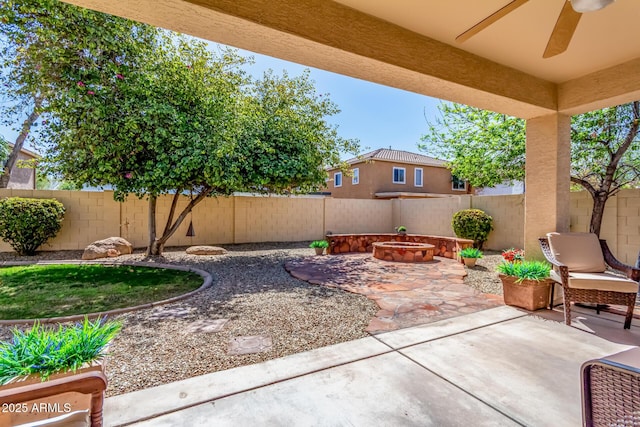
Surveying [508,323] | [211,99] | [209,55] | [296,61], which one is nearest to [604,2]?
[296,61]

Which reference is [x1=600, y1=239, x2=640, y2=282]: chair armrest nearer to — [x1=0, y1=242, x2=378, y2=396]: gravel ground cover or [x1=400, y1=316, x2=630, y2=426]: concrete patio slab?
[x1=400, y1=316, x2=630, y2=426]: concrete patio slab

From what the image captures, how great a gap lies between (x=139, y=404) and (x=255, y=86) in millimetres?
10133

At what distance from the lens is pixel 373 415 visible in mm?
2041

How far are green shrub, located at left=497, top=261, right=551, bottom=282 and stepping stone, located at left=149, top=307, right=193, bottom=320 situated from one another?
4.73m

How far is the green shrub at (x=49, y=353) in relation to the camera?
1.62 metres

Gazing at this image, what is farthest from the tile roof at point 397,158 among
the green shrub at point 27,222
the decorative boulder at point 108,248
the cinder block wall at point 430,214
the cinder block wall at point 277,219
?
the green shrub at point 27,222

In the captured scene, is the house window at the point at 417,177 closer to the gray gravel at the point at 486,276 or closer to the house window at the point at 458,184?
the house window at the point at 458,184

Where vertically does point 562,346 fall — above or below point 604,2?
below

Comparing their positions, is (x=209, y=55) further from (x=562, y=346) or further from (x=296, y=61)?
(x=562, y=346)

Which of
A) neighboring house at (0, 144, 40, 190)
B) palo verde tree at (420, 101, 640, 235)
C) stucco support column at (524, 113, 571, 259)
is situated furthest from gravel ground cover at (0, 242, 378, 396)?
neighboring house at (0, 144, 40, 190)

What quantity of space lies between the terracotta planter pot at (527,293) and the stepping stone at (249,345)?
3.54 metres

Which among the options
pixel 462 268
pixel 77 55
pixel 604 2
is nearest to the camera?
pixel 604 2

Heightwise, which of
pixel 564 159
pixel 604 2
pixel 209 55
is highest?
pixel 209 55

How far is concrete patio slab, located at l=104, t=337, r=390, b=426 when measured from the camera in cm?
209
